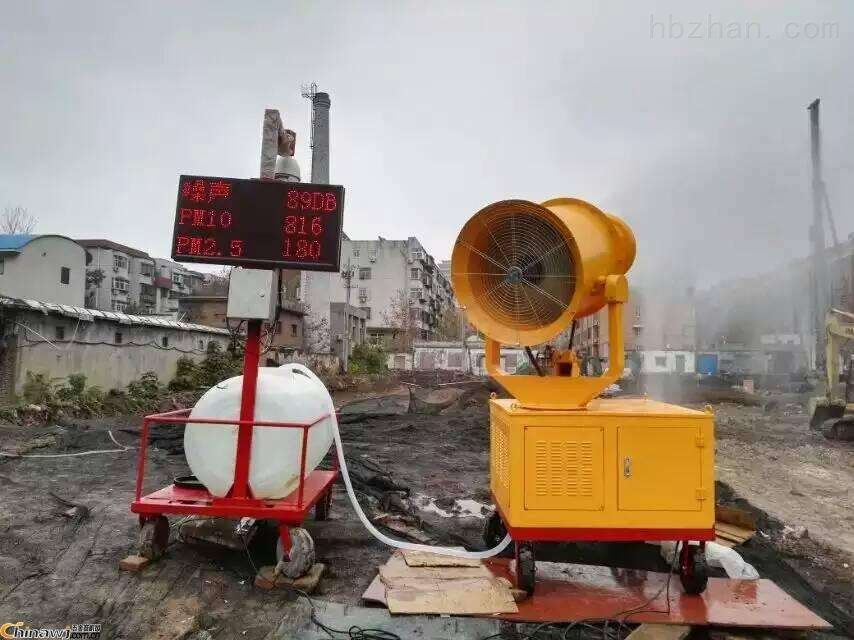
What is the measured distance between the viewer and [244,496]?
15.8ft

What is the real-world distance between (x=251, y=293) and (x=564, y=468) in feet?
10.0

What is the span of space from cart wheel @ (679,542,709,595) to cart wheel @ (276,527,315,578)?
3101mm

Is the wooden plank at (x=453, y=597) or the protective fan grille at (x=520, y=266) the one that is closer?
the wooden plank at (x=453, y=597)

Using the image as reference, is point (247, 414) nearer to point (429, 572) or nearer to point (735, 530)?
point (429, 572)

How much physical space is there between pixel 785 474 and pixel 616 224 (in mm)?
8961

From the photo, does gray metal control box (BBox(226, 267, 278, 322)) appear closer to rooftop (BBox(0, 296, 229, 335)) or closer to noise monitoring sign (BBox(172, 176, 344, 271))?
noise monitoring sign (BBox(172, 176, 344, 271))

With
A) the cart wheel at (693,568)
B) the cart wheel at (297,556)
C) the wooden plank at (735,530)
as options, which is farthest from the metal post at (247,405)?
the wooden plank at (735,530)

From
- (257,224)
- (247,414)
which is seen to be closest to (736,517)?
(247,414)

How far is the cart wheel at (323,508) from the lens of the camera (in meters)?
6.21

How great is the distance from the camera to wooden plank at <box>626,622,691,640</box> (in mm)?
3727

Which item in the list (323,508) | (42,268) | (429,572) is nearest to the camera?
(429,572)

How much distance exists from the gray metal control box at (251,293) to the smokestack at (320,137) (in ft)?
121

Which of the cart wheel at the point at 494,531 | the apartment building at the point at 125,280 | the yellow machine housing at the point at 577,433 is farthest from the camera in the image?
the apartment building at the point at 125,280

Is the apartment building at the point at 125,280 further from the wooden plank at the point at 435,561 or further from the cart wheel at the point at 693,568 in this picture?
the cart wheel at the point at 693,568
